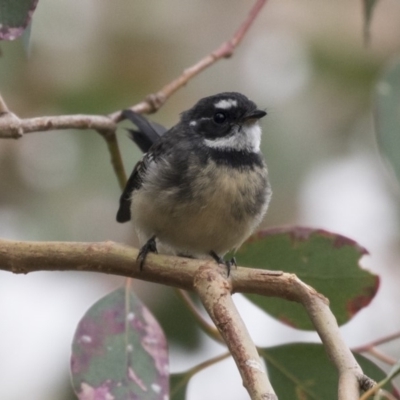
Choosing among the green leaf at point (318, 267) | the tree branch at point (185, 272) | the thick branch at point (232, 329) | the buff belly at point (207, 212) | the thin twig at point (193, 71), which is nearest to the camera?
the thick branch at point (232, 329)

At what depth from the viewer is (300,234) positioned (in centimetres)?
246

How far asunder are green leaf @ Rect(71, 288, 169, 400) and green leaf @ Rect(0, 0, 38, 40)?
34.1 inches

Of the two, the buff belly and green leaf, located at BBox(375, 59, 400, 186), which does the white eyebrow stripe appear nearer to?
the buff belly

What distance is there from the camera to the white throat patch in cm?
308

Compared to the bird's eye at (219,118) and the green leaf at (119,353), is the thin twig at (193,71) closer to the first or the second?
the bird's eye at (219,118)

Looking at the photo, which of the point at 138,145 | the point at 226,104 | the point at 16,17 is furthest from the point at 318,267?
the point at 138,145

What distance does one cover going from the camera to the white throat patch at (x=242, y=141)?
10.1 ft

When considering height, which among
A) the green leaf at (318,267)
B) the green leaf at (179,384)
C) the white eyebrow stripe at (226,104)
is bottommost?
the green leaf at (179,384)

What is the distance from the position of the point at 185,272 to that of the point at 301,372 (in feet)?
2.32

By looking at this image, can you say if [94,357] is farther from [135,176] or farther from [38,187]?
[38,187]

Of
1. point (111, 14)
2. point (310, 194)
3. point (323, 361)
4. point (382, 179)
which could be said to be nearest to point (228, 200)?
point (323, 361)

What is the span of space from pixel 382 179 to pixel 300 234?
8.62 feet

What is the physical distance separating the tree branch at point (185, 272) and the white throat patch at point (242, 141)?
3.72ft

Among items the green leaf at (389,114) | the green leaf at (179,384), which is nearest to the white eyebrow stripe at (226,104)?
the green leaf at (389,114)
